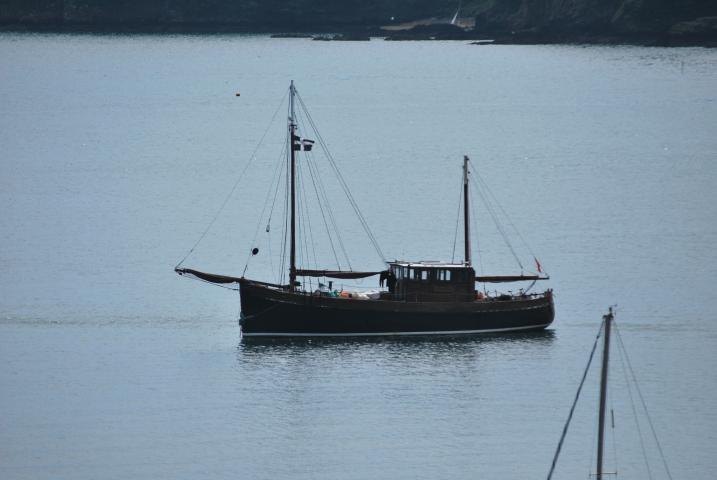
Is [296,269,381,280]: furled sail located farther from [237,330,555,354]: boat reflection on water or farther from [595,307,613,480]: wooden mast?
[595,307,613,480]: wooden mast

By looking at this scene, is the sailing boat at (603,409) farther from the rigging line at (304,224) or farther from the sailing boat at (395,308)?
the rigging line at (304,224)

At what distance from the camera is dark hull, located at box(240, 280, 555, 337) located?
6981 cm

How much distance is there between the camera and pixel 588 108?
195 m

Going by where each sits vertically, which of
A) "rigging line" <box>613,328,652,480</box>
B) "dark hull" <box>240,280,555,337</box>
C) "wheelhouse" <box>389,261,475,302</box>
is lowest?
"rigging line" <box>613,328,652,480</box>

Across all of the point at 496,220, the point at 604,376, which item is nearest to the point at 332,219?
the point at 496,220

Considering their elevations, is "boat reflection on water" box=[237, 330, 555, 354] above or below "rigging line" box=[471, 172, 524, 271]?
below

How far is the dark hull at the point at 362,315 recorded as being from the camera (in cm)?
6981

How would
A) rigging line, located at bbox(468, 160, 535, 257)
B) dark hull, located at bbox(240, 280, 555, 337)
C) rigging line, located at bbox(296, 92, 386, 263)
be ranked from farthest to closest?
rigging line, located at bbox(468, 160, 535, 257) → rigging line, located at bbox(296, 92, 386, 263) → dark hull, located at bbox(240, 280, 555, 337)

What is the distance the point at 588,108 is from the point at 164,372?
136m

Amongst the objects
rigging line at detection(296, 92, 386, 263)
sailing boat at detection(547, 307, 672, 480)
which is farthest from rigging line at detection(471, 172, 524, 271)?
sailing boat at detection(547, 307, 672, 480)

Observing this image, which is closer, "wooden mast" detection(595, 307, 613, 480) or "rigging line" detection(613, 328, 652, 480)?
"wooden mast" detection(595, 307, 613, 480)

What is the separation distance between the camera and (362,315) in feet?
231

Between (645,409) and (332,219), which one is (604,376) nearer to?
(645,409)

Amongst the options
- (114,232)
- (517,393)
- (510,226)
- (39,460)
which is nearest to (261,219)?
(114,232)
